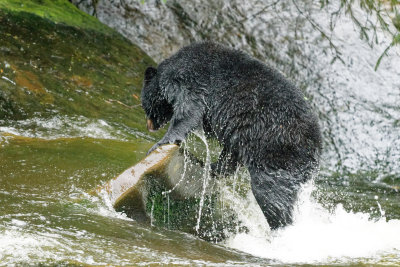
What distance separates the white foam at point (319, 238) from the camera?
4.22 meters

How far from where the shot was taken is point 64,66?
331 inches

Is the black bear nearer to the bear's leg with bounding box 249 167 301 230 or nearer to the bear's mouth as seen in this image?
the bear's leg with bounding box 249 167 301 230

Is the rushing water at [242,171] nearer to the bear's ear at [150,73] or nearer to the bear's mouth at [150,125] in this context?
the bear's mouth at [150,125]

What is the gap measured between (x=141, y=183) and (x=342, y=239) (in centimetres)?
185

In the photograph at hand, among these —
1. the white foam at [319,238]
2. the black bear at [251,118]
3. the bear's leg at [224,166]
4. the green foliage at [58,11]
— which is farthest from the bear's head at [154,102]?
the green foliage at [58,11]

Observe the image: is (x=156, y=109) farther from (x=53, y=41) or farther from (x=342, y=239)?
(x=53, y=41)

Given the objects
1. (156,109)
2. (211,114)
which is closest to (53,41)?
(156,109)

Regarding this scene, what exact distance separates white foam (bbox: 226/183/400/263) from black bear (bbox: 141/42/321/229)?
0.17 meters

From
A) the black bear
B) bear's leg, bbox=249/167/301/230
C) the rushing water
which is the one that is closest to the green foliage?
the rushing water

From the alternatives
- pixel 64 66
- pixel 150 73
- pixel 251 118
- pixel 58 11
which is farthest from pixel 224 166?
pixel 58 11

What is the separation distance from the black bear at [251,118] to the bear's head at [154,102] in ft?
0.81

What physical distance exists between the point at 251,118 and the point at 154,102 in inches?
55.5

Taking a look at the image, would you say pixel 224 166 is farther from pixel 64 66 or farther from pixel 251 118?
pixel 64 66

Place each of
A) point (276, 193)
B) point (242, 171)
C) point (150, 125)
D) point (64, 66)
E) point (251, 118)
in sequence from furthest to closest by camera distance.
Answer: point (64, 66), point (150, 125), point (242, 171), point (251, 118), point (276, 193)
